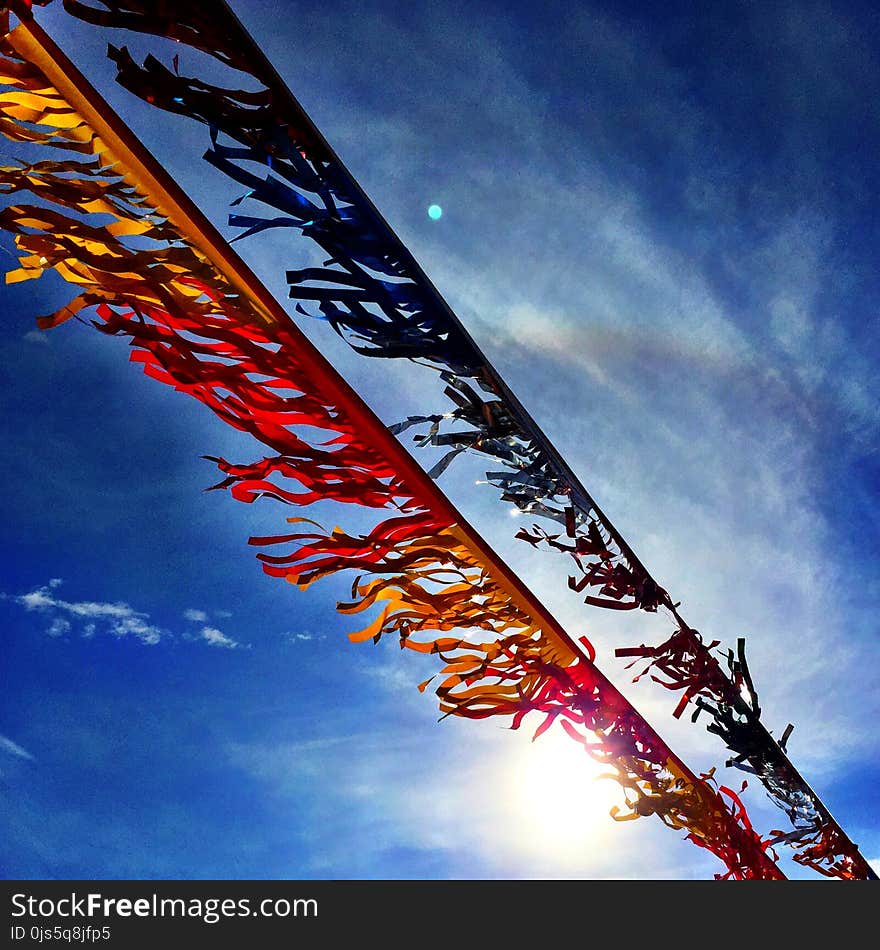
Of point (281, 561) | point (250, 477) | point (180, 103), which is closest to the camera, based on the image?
point (180, 103)

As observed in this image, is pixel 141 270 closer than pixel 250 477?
Yes

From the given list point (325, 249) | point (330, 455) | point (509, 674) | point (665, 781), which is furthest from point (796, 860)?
point (325, 249)

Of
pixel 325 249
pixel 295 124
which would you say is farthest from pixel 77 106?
pixel 325 249

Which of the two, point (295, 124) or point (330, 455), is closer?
point (295, 124)

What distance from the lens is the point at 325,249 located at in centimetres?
163

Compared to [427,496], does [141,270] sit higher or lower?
higher

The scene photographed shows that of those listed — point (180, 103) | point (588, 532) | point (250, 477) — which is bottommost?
point (250, 477)

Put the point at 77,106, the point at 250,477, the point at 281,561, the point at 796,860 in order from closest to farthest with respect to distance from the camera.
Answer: the point at 77,106, the point at 250,477, the point at 281,561, the point at 796,860

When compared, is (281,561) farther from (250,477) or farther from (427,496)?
(427,496)

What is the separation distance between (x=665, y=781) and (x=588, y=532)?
1.33 meters

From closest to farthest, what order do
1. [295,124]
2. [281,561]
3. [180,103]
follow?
[180,103], [295,124], [281,561]
